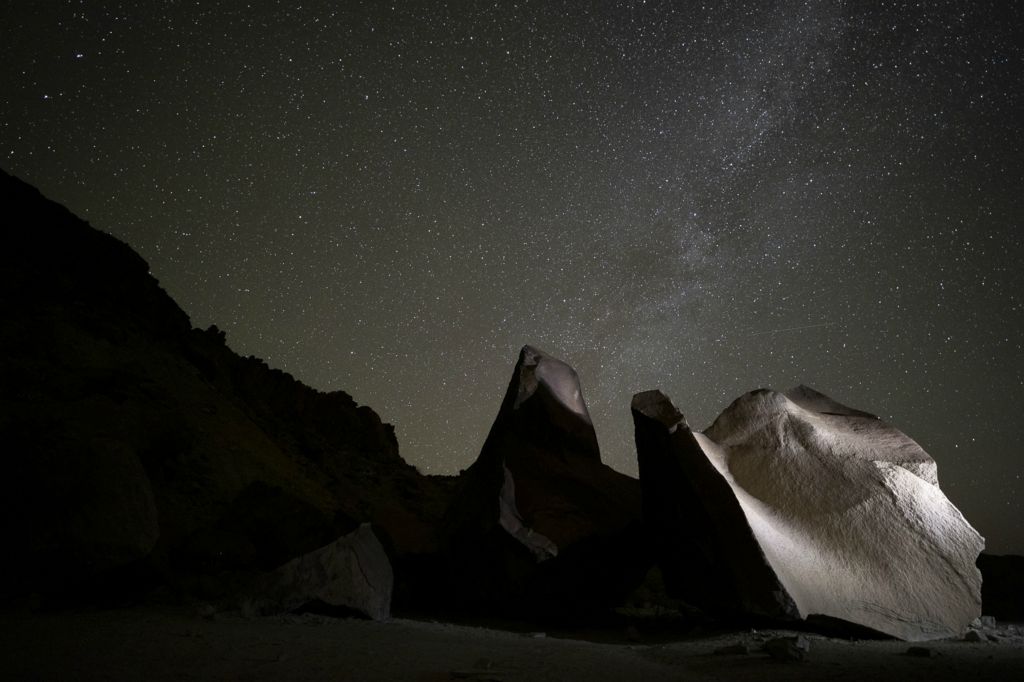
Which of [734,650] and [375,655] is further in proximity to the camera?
[734,650]

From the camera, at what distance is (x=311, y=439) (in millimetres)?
18078

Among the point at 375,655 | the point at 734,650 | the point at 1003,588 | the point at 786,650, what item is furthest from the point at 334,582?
the point at 1003,588

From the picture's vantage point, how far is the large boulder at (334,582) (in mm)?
4949

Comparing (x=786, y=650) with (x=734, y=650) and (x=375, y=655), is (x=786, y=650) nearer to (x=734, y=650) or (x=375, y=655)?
(x=734, y=650)

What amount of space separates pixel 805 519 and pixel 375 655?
432 cm

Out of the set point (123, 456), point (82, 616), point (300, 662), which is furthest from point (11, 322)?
point (300, 662)

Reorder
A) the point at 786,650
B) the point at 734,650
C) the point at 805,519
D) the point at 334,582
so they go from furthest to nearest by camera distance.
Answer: the point at 805,519 → the point at 334,582 → the point at 734,650 → the point at 786,650

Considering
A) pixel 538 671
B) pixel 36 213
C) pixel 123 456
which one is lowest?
pixel 538 671

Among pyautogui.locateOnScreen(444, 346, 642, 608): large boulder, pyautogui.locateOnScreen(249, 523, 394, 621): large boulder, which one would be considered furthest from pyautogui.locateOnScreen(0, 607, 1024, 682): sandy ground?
pyautogui.locateOnScreen(444, 346, 642, 608): large boulder

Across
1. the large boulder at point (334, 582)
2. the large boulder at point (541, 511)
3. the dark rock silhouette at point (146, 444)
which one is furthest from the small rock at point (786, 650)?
the dark rock silhouette at point (146, 444)

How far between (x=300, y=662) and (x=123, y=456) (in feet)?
11.6

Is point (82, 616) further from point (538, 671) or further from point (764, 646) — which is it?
point (764, 646)

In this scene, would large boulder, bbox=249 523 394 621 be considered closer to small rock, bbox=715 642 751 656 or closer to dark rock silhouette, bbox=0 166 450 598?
dark rock silhouette, bbox=0 166 450 598

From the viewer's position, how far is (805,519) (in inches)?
227
